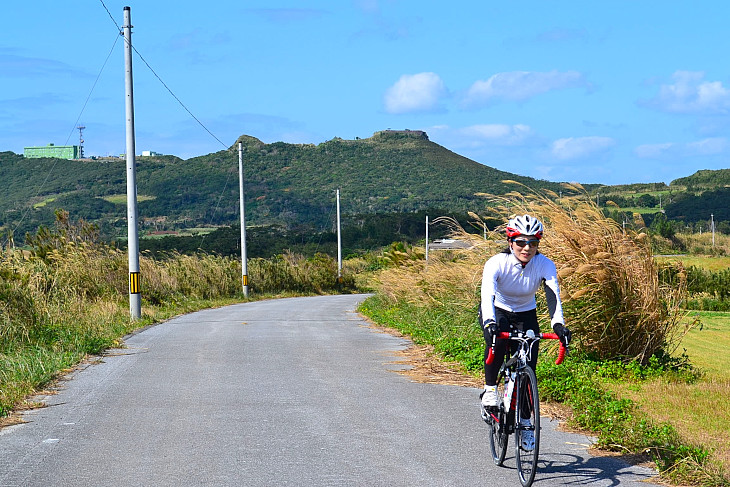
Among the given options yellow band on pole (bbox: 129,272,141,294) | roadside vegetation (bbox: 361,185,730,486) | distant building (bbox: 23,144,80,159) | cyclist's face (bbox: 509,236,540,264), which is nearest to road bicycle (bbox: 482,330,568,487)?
cyclist's face (bbox: 509,236,540,264)

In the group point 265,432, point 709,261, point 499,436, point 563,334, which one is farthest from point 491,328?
point 709,261

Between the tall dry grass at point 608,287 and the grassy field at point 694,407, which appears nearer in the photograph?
the grassy field at point 694,407

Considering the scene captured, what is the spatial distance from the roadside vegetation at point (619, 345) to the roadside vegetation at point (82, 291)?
6.17m

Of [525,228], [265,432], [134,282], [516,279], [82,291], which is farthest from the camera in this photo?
[82,291]

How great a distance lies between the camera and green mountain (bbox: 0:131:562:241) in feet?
291

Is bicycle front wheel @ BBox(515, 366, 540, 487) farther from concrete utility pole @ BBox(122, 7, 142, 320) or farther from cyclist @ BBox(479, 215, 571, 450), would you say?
concrete utility pole @ BBox(122, 7, 142, 320)

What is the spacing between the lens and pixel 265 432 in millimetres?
8250

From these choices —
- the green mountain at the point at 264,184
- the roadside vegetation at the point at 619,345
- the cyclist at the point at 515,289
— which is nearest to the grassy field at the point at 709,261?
the green mountain at the point at 264,184

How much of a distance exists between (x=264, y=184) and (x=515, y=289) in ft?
324

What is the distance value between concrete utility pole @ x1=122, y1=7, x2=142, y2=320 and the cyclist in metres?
16.3

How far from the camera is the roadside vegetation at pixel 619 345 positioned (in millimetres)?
7441

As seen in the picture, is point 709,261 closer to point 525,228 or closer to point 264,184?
point 264,184

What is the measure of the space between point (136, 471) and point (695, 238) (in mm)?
80383

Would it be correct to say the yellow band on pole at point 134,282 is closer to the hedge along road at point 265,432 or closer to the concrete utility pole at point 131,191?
the concrete utility pole at point 131,191
